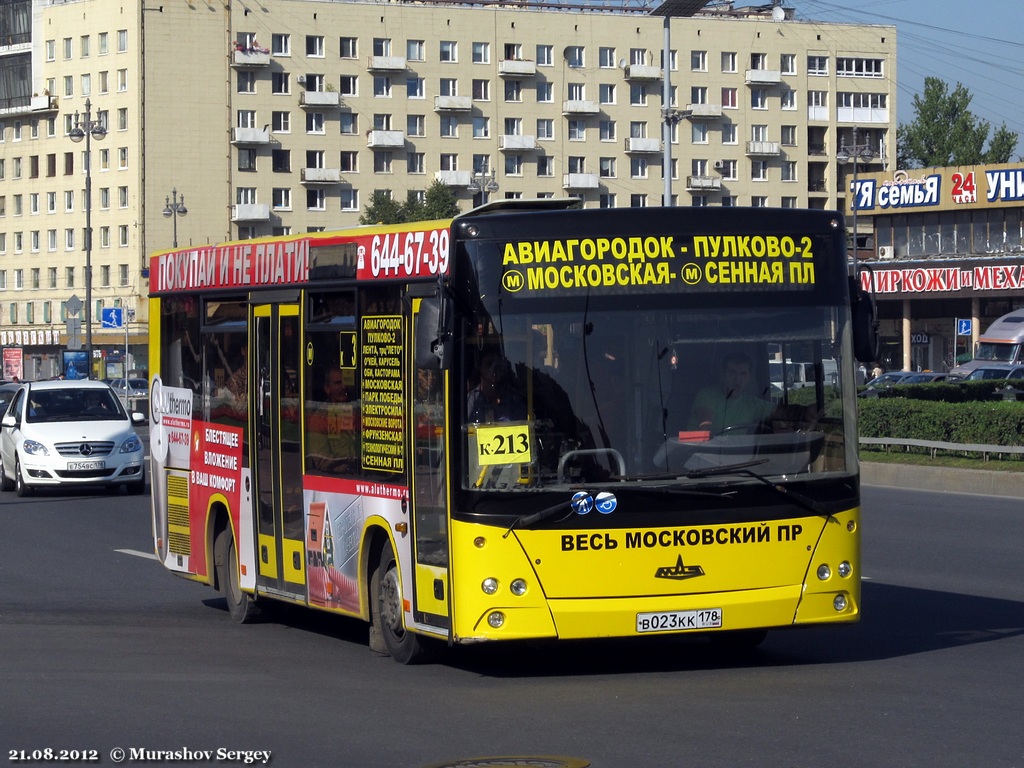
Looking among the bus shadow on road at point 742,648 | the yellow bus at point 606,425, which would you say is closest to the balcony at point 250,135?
the bus shadow on road at point 742,648

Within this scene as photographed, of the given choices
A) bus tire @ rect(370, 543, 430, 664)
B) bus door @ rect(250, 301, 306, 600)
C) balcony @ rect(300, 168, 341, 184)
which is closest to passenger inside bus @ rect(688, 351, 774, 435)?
bus tire @ rect(370, 543, 430, 664)

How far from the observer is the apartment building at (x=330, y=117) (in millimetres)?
101500

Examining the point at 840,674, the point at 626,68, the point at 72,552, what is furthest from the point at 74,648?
the point at 626,68

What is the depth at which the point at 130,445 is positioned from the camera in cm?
2567

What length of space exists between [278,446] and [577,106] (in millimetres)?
99320

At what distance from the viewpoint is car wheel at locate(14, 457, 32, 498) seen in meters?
25.9

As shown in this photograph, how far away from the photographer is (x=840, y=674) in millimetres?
9234

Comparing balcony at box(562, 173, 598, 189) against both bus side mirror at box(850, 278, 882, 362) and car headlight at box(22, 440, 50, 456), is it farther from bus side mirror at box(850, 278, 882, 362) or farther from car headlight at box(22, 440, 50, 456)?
bus side mirror at box(850, 278, 882, 362)

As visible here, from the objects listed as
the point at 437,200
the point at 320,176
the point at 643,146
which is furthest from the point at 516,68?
the point at 320,176

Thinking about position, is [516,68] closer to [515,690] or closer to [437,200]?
[437,200]

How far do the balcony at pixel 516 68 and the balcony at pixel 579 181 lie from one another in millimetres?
7139

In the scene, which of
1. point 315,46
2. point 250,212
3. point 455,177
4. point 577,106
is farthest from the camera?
point 577,106

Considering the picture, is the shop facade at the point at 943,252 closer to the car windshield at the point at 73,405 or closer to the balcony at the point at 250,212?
the balcony at the point at 250,212

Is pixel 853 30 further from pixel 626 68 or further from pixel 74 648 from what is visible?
pixel 74 648
